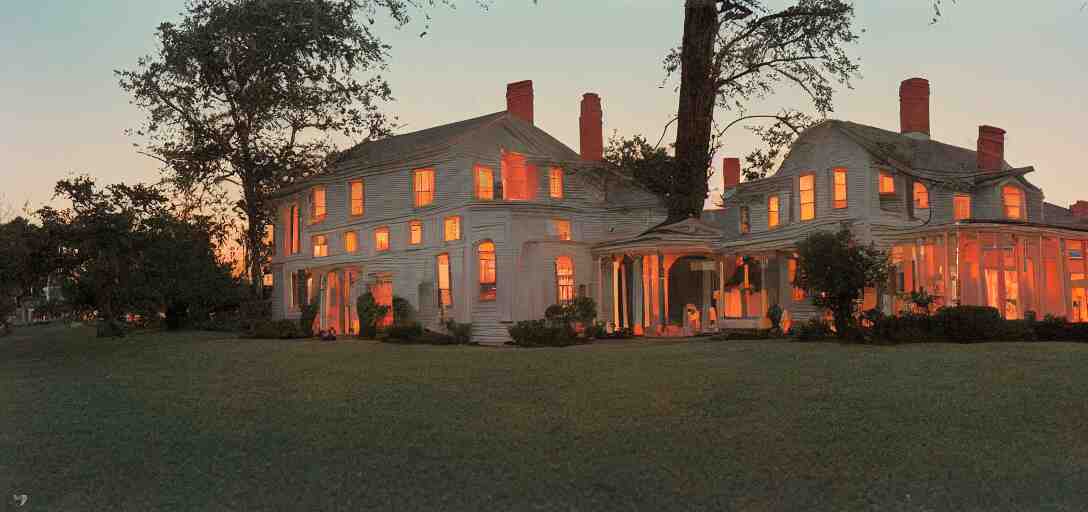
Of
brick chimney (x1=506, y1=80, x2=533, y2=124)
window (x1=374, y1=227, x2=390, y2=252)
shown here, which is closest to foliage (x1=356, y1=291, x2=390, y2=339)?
window (x1=374, y1=227, x2=390, y2=252)

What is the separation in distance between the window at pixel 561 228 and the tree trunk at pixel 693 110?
389 centimetres

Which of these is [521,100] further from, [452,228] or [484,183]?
[452,228]

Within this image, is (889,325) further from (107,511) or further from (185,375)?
(107,511)

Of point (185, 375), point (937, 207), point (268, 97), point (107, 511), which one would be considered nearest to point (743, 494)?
point (107, 511)

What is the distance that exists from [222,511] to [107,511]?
1.12 m

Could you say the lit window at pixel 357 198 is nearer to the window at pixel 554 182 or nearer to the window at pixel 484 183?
the window at pixel 484 183

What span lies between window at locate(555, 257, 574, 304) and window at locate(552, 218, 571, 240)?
0.94 metres

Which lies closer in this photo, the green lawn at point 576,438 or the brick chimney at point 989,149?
the green lawn at point 576,438

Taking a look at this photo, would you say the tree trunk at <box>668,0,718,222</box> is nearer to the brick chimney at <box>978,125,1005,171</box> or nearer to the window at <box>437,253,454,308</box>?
the window at <box>437,253,454,308</box>

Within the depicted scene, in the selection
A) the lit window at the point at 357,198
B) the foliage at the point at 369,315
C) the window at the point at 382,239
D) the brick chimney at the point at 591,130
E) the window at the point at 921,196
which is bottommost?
the foliage at the point at 369,315

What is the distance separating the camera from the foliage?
34.4 metres

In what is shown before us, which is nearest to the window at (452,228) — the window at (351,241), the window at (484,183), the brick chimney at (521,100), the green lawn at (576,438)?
the window at (484,183)

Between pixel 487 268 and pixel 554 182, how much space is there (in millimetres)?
5579

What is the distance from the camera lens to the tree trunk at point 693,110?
34812 millimetres
